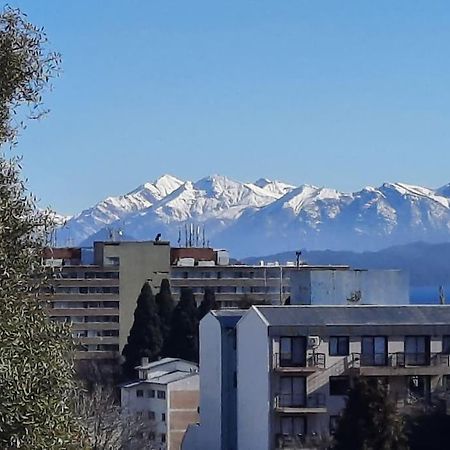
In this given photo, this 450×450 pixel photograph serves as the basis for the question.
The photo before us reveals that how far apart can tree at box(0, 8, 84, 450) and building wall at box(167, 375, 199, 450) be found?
144 ft

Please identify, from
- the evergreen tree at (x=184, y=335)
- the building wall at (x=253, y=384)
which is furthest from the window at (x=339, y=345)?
the evergreen tree at (x=184, y=335)

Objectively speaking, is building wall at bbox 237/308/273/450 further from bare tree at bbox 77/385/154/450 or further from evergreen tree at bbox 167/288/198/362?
evergreen tree at bbox 167/288/198/362

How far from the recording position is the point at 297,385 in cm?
4028

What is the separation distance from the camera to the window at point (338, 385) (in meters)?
40.5

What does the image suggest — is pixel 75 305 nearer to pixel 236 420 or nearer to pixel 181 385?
pixel 181 385

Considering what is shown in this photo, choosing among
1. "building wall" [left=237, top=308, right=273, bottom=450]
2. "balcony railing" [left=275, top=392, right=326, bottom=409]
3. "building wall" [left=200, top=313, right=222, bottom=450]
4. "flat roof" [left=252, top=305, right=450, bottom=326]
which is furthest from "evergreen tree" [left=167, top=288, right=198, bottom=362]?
"balcony railing" [left=275, top=392, right=326, bottom=409]

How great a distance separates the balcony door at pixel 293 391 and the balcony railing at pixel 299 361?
363 millimetres

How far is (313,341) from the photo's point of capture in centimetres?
4044

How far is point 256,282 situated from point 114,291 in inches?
404

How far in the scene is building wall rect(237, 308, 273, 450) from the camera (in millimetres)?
40250

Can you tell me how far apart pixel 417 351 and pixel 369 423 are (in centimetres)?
1322

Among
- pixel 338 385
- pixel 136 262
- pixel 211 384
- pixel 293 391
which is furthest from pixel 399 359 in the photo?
pixel 136 262

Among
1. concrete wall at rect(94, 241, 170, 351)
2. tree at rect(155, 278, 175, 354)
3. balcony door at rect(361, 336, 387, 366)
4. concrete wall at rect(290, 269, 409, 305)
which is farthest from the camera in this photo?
concrete wall at rect(94, 241, 170, 351)

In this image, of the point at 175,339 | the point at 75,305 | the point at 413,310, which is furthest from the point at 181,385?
the point at 75,305
